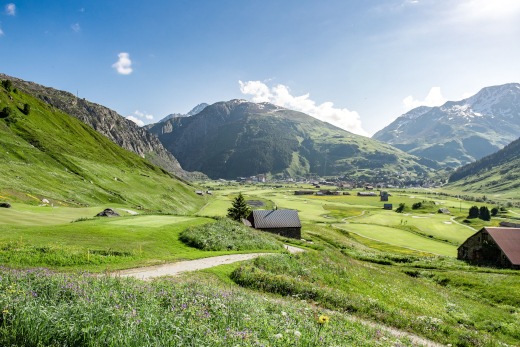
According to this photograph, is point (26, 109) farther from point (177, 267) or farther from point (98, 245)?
point (177, 267)

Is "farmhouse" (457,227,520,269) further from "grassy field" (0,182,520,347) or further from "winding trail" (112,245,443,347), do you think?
"winding trail" (112,245,443,347)

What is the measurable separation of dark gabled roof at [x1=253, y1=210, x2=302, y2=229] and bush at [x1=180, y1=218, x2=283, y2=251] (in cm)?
3549

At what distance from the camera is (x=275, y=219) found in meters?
86.8

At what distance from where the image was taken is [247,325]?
1095cm

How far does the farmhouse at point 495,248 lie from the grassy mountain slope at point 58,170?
88963mm

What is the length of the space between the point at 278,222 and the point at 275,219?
120cm

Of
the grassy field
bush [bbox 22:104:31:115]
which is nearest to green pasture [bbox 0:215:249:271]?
the grassy field

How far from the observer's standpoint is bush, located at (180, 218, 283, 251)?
39.2 meters

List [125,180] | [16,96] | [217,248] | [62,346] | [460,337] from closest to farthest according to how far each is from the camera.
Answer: [62,346] < [460,337] < [217,248] < [125,180] < [16,96]

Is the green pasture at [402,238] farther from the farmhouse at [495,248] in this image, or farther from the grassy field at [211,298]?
the grassy field at [211,298]

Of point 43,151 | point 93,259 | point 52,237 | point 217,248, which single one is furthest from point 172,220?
point 43,151

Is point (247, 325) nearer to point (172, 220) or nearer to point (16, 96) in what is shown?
point (172, 220)

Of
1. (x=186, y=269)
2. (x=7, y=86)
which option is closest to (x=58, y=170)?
(x=186, y=269)

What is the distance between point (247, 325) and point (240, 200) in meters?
76.0
